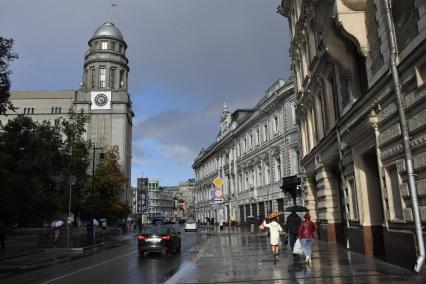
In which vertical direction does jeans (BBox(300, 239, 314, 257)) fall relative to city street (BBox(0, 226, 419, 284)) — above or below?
above

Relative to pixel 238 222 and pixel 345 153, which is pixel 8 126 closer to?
pixel 238 222

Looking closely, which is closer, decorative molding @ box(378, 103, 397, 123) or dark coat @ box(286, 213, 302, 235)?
decorative molding @ box(378, 103, 397, 123)

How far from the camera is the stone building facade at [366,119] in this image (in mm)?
11094

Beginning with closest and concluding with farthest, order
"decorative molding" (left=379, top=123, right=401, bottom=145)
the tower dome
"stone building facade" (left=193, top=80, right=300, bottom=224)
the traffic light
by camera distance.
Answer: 1. "decorative molding" (left=379, top=123, right=401, bottom=145)
2. the traffic light
3. "stone building facade" (left=193, top=80, right=300, bottom=224)
4. the tower dome

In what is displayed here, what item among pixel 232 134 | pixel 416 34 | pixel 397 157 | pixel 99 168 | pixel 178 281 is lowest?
pixel 178 281

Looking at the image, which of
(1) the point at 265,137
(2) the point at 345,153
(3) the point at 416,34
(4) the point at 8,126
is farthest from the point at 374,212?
(4) the point at 8,126

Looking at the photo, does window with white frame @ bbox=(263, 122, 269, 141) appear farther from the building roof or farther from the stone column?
the building roof

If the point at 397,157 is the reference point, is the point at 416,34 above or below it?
above

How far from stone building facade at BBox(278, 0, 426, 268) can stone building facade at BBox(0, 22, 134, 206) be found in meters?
73.3

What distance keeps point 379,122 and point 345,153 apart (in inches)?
173

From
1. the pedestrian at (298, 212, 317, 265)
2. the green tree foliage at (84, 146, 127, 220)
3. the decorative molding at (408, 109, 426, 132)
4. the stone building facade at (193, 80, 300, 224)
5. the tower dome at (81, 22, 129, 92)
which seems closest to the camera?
the decorative molding at (408, 109, 426, 132)

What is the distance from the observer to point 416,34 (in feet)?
35.8

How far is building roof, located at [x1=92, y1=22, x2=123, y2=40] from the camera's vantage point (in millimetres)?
98169

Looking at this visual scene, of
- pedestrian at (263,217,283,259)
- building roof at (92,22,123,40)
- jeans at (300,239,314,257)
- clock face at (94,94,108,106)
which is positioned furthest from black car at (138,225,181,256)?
building roof at (92,22,123,40)
